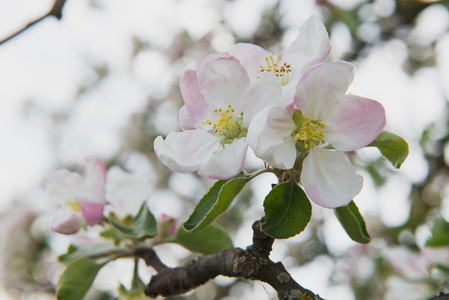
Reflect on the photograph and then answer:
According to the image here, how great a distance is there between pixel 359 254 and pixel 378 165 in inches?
22.5

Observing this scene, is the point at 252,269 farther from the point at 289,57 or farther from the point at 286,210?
the point at 289,57

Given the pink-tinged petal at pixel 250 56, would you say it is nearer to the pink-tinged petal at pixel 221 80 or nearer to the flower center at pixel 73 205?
the pink-tinged petal at pixel 221 80

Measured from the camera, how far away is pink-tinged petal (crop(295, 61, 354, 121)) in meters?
0.55

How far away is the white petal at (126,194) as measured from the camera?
921 mm

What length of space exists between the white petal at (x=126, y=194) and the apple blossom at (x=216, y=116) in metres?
0.32

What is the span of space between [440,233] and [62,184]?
85 centimetres

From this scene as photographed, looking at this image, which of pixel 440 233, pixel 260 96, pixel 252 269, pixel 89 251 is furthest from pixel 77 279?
pixel 440 233

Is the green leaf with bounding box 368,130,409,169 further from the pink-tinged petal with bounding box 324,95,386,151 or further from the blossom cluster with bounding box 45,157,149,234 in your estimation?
the blossom cluster with bounding box 45,157,149,234

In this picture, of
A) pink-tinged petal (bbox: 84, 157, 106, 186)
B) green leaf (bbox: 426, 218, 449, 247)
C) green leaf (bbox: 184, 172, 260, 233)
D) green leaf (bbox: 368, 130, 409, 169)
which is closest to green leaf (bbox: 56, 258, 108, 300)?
pink-tinged petal (bbox: 84, 157, 106, 186)

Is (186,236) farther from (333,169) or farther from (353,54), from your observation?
(353,54)

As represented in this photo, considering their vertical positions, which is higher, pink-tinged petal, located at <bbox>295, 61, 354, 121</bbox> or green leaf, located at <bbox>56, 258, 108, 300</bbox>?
pink-tinged petal, located at <bbox>295, 61, 354, 121</bbox>

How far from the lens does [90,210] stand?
2.74 ft

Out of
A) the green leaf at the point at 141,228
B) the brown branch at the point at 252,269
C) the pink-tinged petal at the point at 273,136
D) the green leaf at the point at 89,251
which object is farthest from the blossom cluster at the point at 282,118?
the green leaf at the point at 89,251

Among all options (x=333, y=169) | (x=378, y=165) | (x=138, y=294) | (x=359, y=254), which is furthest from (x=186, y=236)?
(x=359, y=254)
